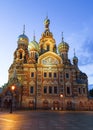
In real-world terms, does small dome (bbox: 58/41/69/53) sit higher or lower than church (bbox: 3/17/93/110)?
higher

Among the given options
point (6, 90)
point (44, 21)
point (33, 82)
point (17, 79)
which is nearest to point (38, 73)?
point (33, 82)

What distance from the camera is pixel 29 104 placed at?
4106 cm

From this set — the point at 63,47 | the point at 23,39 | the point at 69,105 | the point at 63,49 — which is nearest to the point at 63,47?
the point at 63,47

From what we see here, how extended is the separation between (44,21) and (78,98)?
28.5 meters

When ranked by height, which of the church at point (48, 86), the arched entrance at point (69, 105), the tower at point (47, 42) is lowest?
the arched entrance at point (69, 105)

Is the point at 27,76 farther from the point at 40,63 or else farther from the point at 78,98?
the point at 78,98

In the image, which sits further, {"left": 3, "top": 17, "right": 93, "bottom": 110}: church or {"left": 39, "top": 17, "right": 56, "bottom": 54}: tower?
{"left": 39, "top": 17, "right": 56, "bottom": 54}: tower

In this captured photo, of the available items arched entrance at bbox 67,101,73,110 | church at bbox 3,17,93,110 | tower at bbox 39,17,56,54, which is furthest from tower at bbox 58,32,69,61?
arched entrance at bbox 67,101,73,110

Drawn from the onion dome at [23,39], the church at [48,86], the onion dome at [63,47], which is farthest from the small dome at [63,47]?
the onion dome at [23,39]

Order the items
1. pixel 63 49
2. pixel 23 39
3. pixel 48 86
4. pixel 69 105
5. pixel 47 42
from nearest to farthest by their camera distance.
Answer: pixel 69 105 → pixel 48 86 → pixel 63 49 → pixel 23 39 → pixel 47 42

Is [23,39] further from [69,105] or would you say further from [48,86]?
[69,105]

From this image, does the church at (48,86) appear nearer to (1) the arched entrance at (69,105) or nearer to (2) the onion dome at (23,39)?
(1) the arched entrance at (69,105)

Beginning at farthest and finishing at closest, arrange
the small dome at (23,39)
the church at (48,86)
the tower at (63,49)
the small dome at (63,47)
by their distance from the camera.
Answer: the small dome at (23,39)
the small dome at (63,47)
the tower at (63,49)
the church at (48,86)

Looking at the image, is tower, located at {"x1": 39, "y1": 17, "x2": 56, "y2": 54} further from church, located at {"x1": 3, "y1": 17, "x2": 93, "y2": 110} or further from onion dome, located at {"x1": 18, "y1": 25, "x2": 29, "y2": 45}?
church, located at {"x1": 3, "y1": 17, "x2": 93, "y2": 110}
